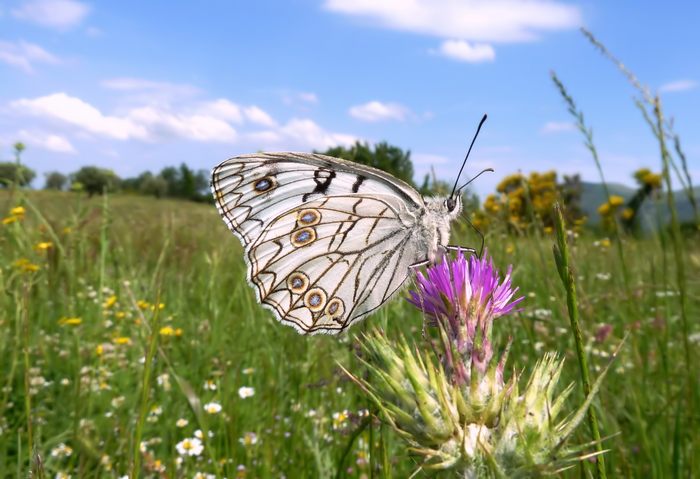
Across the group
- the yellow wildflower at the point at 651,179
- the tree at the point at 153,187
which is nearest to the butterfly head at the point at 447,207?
the yellow wildflower at the point at 651,179

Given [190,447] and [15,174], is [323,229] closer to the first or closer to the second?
[190,447]

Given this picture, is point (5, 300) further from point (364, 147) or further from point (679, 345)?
point (679, 345)

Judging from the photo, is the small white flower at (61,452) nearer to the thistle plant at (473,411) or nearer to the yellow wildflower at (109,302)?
the yellow wildflower at (109,302)

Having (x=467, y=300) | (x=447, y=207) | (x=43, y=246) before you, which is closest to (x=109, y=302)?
(x=43, y=246)

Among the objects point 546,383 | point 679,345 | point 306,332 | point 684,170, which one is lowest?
point 679,345

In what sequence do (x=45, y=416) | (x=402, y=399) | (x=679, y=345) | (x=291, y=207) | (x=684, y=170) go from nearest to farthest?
(x=402, y=399)
(x=684, y=170)
(x=291, y=207)
(x=45, y=416)
(x=679, y=345)

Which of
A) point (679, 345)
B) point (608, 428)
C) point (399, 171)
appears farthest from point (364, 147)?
point (608, 428)
